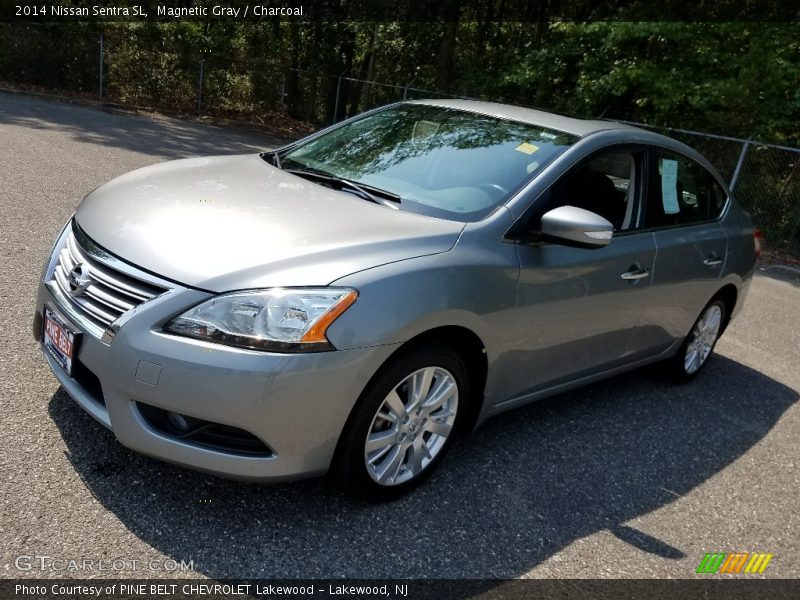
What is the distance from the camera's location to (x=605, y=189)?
401cm

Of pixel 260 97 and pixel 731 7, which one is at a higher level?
pixel 731 7

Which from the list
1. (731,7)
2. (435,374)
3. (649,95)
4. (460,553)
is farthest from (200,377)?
(731,7)

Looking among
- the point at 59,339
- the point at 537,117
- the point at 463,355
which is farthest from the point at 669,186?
the point at 59,339

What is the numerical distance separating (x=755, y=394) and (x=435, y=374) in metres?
3.43

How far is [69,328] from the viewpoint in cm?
285

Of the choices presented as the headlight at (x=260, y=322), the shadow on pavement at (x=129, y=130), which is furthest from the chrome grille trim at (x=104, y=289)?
the shadow on pavement at (x=129, y=130)

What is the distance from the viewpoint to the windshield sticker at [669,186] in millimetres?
4406

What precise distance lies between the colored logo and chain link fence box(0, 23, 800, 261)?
14461mm

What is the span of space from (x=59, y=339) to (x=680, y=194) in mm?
3695

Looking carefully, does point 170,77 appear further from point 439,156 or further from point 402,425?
point 402,425

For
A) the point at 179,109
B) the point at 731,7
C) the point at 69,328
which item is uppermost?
the point at 731,7

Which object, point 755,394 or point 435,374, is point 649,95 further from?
point 435,374

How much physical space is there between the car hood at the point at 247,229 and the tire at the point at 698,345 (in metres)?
2.61

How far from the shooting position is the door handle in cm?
398
